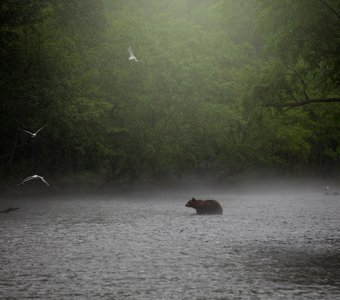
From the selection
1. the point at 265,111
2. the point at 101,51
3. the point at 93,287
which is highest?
the point at 101,51

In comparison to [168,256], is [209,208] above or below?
above

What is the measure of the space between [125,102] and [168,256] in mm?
50073

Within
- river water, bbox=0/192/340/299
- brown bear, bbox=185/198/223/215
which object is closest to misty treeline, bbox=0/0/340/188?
brown bear, bbox=185/198/223/215

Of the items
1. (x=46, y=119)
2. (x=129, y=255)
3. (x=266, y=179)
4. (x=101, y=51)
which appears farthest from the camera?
(x=266, y=179)

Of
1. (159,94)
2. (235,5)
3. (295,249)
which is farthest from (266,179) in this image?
(295,249)

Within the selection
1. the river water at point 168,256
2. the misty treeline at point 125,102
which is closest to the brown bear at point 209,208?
the river water at point 168,256

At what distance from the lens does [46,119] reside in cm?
5591

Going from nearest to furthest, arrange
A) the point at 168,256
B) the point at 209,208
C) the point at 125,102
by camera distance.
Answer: the point at 168,256 → the point at 209,208 → the point at 125,102

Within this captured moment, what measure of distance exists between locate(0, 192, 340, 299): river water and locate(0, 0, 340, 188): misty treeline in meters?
12.3

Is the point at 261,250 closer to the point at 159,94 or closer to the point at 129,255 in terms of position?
the point at 129,255

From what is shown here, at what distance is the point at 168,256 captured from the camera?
20.5 metres

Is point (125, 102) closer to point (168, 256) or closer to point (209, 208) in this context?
point (209, 208)

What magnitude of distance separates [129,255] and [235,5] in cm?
1772

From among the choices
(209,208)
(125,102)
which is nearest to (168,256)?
(209,208)
